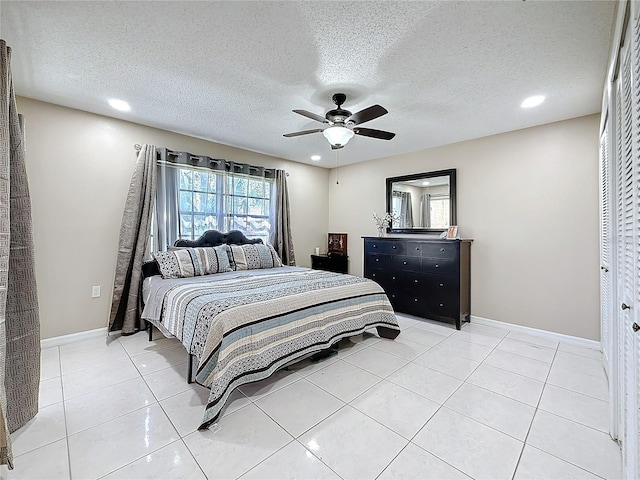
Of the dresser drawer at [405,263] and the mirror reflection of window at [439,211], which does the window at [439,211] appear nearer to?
the mirror reflection of window at [439,211]

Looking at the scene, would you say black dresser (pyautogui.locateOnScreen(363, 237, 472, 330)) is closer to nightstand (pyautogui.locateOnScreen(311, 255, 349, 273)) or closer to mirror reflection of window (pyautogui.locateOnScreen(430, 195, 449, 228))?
mirror reflection of window (pyautogui.locateOnScreen(430, 195, 449, 228))

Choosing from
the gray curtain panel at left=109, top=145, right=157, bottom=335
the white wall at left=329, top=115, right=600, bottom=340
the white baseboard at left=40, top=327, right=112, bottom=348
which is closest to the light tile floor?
the white baseboard at left=40, top=327, right=112, bottom=348

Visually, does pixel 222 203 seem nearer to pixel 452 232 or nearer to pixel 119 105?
pixel 119 105

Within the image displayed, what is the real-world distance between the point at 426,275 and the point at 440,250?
1.25 ft

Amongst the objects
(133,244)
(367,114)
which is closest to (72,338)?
(133,244)

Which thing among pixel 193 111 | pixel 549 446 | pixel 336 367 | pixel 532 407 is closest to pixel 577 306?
pixel 532 407

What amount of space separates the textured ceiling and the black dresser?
1.55m

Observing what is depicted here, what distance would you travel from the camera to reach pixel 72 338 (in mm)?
3047

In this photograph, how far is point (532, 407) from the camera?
1.99m

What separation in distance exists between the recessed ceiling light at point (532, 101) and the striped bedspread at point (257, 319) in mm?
2269

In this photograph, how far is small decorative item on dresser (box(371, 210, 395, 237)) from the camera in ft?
15.1

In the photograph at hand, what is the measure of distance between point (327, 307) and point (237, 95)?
2.09 meters

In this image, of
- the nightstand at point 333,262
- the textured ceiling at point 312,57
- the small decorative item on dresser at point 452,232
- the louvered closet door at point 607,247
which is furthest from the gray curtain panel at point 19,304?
the small decorative item on dresser at point 452,232

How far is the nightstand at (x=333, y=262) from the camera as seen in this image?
17.0 ft
